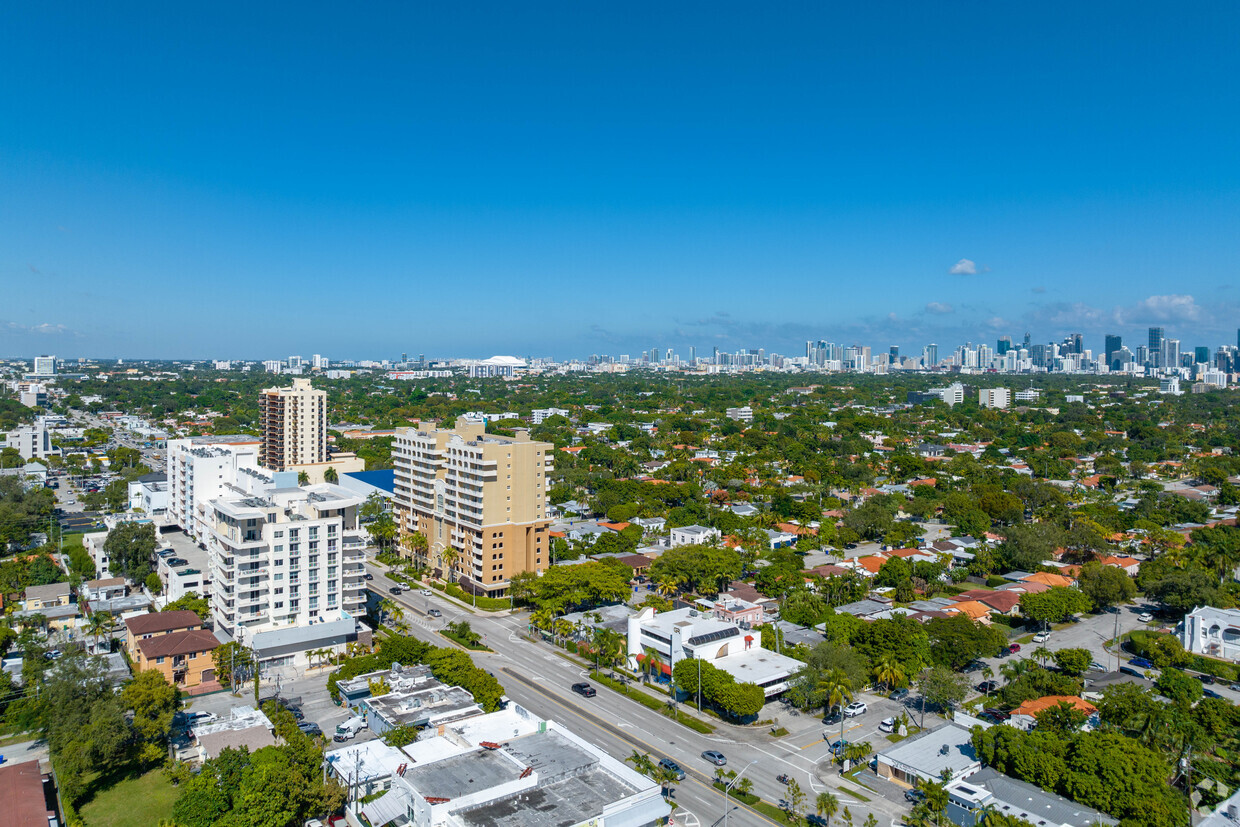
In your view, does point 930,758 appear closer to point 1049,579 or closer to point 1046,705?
point 1046,705

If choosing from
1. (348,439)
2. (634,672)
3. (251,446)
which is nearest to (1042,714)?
(634,672)

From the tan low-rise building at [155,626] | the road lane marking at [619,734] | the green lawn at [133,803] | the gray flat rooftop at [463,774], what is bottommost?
the green lawn at [133,803]

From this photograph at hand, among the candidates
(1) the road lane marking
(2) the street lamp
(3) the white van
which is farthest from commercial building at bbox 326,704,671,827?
(1) the road lane marking

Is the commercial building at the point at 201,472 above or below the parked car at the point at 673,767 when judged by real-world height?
above

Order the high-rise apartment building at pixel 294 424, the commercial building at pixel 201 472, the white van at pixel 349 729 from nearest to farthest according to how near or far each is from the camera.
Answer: the white van at pixel 349 729
the commercial building at pixel 201 472
the high-rise apartment building at pixel 294 424

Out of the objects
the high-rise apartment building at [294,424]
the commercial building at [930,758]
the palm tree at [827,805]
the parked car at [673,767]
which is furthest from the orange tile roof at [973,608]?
the high-rise apartment building at [294,424]

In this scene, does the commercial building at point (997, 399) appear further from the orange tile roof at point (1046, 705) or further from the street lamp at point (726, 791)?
the street lamp at point (726, 791)
